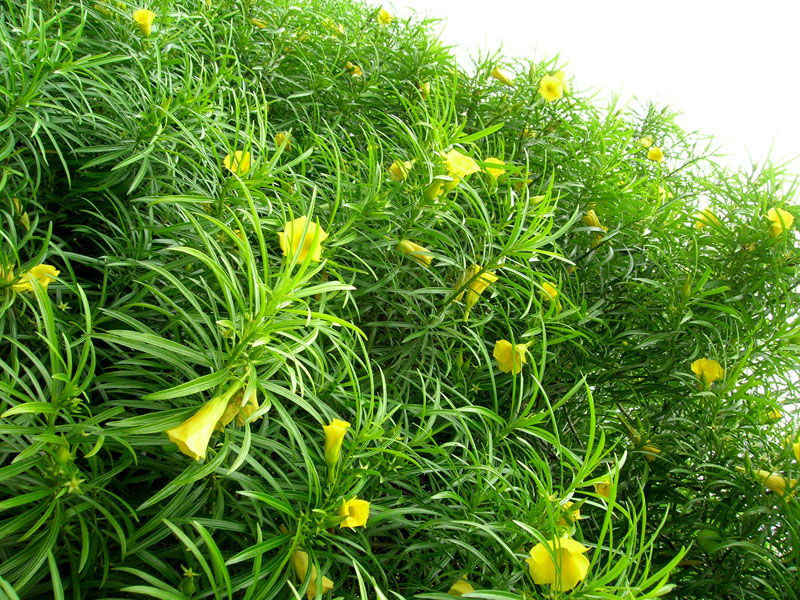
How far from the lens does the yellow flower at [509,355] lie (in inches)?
36.8

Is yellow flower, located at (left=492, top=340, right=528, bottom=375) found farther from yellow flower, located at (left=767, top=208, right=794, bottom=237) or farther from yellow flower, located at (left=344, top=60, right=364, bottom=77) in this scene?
yellow flower, located at (left=344, top=60, right=364, bottom=77)

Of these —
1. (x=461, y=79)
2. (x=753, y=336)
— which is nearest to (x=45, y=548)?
(x=753, y=336)

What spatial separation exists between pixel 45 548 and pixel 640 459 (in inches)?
38.3

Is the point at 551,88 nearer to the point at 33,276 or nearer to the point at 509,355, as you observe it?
the point at 509,355

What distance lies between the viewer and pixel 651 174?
5.27 ft

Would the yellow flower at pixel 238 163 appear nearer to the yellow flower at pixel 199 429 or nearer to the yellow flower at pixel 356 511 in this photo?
the yellow flower at pixel 199 429

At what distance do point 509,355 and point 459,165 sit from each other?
0.34 metres

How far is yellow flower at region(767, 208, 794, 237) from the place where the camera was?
111cm

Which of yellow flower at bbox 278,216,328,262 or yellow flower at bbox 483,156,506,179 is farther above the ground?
yellow flower at bbox 483,156,506,179

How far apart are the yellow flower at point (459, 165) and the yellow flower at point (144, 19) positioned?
0.62 metres

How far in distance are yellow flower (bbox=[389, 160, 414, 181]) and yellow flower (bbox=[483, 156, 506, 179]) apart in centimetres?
13

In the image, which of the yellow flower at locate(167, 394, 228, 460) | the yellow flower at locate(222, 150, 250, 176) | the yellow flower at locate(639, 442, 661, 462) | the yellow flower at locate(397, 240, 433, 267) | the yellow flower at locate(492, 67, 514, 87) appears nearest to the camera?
the yellow flower at locate(167, 394, 228, 460)

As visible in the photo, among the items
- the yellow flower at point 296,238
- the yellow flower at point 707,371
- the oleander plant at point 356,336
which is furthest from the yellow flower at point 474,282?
the yellow flower at point 707,371

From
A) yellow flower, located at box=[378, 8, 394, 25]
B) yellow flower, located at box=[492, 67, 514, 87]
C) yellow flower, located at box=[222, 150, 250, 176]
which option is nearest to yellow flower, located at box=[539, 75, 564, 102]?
yellow flower, located at box=[492, 67, 514, 87]
